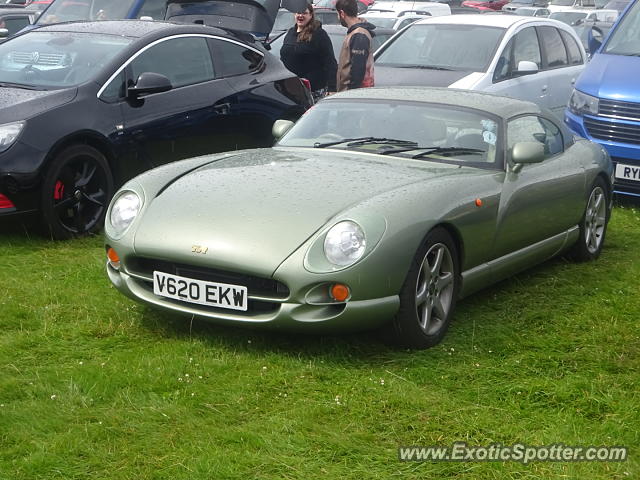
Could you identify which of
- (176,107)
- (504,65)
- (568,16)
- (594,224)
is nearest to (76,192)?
(176,107)

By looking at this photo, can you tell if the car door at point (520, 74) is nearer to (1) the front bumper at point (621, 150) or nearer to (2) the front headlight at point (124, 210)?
(1) the front bumper at point (621, 150)

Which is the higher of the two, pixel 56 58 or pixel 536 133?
pixel 56 58

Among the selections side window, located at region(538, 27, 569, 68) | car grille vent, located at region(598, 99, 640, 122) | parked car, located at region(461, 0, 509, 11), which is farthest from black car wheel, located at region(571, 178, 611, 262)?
parked car, located at region(461, 0, 509, 11)

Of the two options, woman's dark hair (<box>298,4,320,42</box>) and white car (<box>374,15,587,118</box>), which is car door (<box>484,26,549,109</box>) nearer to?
white car (<box>374,15,587,118</box>)

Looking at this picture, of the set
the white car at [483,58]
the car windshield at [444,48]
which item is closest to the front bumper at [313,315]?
the white car at [483,58]

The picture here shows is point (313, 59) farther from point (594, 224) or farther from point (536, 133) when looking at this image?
point (536, 133)

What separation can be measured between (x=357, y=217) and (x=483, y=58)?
253 inches

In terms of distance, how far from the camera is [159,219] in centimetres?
561

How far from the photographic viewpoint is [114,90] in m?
8.23

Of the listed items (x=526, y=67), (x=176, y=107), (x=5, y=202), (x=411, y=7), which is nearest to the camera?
(x=5, y=202)

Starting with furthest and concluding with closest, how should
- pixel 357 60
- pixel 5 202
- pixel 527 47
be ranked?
1. pixel 527 47
2. pixel 357 60
3. pixel 5 202

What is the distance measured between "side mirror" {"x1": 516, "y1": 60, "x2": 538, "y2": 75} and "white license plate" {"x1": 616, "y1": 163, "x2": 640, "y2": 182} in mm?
2161

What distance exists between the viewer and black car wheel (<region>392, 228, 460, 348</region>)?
539 cm

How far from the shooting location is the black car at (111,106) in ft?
24.8
